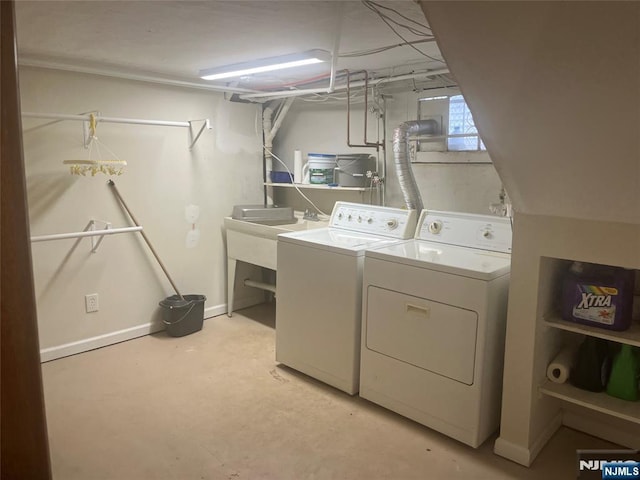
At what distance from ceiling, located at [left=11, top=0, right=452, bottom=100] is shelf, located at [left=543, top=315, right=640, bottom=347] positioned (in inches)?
56.4

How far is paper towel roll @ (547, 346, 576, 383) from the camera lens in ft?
7.00

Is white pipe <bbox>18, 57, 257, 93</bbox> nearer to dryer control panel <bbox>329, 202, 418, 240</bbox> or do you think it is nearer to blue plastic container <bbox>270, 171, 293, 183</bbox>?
blue plastic container <bbox>270, 171, 293, 183</bbox>

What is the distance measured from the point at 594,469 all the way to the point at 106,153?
10.9 ft

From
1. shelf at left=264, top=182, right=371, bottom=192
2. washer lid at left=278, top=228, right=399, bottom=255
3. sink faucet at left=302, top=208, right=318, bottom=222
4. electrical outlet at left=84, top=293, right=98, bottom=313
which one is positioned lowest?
electrical outlet at left=84, top=293, right=98, bottom=313

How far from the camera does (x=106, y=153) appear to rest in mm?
3238

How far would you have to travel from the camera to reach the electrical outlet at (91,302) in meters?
3.27

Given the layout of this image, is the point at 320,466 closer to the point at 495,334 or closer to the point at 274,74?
the point at 495,334

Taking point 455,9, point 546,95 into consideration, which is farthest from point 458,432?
point 455,9

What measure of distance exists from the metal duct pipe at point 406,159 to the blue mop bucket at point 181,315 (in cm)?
179

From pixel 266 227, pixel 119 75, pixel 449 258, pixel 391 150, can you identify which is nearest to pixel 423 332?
pixel 449 258

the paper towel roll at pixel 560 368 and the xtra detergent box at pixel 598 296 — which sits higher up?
the xtra detergent box at pixel 598 296

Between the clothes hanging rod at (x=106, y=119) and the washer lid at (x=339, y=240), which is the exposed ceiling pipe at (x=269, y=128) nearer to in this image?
the clothes hanging rod at (x=106, y=119)

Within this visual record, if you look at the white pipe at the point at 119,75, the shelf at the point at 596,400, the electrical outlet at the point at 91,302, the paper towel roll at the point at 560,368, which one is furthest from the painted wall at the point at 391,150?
the electrical outlet at the point at 91,302

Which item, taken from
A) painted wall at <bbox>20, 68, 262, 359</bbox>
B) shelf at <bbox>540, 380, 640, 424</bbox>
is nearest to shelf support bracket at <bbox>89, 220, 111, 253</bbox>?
painted wall at <bbox>20, 68, 262, 359</bbox>
